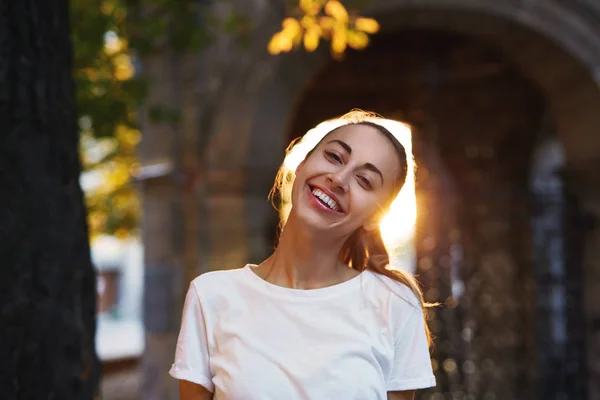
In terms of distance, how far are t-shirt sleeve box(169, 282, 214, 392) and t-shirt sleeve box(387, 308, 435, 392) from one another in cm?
36

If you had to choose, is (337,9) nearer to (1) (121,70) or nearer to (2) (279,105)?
(2) (279,105)

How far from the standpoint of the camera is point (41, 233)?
2.41m

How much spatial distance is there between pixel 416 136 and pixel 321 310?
9417 mm

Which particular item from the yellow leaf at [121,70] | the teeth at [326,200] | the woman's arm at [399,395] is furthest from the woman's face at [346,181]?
the yellow leaf at [121,70]

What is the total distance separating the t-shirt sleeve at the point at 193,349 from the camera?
168cm

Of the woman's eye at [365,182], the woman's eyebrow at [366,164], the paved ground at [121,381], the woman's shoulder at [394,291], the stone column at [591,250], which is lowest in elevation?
the paved ground at [121,381]

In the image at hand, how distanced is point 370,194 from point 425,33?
9.12m

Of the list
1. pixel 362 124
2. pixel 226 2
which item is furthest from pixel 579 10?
pixel 362 124

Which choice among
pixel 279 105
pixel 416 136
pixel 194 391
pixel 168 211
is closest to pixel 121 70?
pixel 168 211

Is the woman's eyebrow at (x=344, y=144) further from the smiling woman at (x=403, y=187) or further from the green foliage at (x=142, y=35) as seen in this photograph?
the green foliage at (x=142, y=35)

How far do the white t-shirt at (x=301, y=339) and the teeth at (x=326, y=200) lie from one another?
0.15 meters

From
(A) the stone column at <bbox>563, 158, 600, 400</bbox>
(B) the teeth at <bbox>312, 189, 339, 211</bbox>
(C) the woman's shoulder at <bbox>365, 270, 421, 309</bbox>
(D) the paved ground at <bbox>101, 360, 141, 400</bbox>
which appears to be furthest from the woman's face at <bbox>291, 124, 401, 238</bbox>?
(D) the paved ground at <bbox>101, 360, 141, 400</bbox>

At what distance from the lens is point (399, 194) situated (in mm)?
1823

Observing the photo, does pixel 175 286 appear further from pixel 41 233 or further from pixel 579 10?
pixel 41 233
